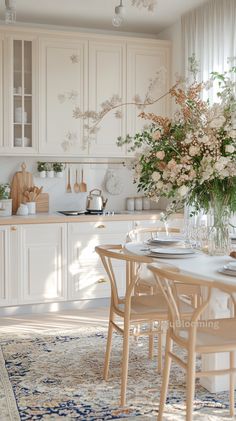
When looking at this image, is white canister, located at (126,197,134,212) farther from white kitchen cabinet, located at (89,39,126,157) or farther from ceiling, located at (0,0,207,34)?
ceiling, located at (0,0,207,34)

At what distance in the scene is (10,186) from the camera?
18.3ft

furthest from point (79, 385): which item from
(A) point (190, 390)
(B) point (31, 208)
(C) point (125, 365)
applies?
(B) point (31, 208)

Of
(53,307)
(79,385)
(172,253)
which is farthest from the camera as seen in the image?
(53,307)

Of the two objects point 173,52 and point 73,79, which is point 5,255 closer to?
point 73,79

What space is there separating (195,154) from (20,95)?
9.12ft

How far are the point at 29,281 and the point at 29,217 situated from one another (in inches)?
22.3

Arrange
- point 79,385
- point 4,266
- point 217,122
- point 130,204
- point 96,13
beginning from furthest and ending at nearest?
1. point 130,204
2. point 96,13
3. point 4,266
4. point 79,385
5. point 217,122

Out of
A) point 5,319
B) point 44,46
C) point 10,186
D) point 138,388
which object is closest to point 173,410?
point 138,388

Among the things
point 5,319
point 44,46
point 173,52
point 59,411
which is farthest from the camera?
point 173,52

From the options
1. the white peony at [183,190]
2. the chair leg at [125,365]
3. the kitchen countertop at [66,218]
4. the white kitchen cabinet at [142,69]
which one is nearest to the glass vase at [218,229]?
the white peony at [183,190]

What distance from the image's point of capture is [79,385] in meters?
3.31

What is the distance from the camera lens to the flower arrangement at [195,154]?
9.53ft

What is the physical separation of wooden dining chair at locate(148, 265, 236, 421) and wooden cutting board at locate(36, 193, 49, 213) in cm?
315

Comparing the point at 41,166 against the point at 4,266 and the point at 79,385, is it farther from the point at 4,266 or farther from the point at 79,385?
the point at 79,385
